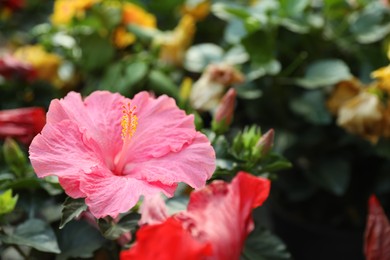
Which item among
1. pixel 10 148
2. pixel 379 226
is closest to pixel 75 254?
pixel 10 148

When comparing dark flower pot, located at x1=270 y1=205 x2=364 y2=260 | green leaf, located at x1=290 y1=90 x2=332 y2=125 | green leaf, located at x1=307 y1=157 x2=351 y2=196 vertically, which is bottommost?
dark flower pot, located at x1=270 y1=205 x2=364 y2=260

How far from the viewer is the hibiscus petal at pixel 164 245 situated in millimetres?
480

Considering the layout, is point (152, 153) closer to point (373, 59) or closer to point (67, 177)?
point (67, 177)

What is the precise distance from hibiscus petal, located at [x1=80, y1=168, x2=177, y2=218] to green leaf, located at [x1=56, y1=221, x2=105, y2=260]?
7.0 inches

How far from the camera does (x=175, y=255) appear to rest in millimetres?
486

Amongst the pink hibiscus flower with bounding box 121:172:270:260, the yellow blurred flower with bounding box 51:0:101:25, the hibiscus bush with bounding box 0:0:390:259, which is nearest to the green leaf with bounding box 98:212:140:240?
the hibiscus bush with bounding box 0:0:390:259

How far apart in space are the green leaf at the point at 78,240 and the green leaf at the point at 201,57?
51 cm

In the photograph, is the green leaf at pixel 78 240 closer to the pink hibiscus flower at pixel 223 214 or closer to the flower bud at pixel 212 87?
the pink hibiscus flower at pixel 223 214

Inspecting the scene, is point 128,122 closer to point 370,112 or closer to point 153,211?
point 153,211

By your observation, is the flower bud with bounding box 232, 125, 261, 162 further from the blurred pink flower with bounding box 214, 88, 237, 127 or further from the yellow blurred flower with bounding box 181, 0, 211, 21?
the yellow blurred flower with bounding box 181, 0, 211, 21

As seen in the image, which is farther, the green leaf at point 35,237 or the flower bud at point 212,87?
the flower bud at point 212,87

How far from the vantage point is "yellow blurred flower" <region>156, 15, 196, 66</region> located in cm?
120

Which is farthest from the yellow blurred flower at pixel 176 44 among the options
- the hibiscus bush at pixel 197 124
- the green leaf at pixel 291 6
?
the green leaf at pixel 291 6

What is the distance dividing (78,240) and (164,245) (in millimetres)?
305
